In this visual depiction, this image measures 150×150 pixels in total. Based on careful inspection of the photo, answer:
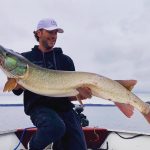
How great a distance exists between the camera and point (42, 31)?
18.1ft

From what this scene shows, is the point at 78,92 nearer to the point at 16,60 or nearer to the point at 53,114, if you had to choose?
the point at 53,114

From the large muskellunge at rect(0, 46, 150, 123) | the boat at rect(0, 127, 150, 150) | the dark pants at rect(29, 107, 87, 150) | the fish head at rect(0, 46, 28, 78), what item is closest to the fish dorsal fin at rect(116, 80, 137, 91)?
the large muskellunge at rect(0, 46, 150, 123)

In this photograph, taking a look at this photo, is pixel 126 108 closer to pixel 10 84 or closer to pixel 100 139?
pixel 10 84

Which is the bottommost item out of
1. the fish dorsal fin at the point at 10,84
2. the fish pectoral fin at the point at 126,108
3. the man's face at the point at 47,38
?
A: the fish pectoral fin at the point at 126,108

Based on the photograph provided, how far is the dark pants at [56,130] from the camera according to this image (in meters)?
5.08

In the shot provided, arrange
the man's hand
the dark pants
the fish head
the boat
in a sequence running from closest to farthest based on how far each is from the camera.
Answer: the fish head
the man's hand
the dark pants
the boat

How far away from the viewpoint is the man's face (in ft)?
17.9

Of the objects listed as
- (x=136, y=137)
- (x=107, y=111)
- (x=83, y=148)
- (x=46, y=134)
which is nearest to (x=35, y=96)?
(x=46, y=134)

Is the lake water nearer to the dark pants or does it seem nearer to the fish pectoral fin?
the dark pants

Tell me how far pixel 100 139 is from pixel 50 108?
3.16 m

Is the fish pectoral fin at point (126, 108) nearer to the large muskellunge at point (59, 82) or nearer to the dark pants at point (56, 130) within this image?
the large muskellunge at point (59, 82)

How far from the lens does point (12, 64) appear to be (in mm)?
4758

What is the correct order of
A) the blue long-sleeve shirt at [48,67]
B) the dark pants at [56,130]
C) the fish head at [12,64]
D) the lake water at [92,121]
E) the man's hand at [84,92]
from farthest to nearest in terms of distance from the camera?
the lake water at [92,121] < the blue long-sleeve shirt at [48,67] < the dark pants at [56,130] < the man's hand at [84,92] < the fish head at [12,64]

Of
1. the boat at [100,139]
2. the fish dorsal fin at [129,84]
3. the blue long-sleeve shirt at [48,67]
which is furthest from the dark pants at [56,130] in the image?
the boat at [100,139]
